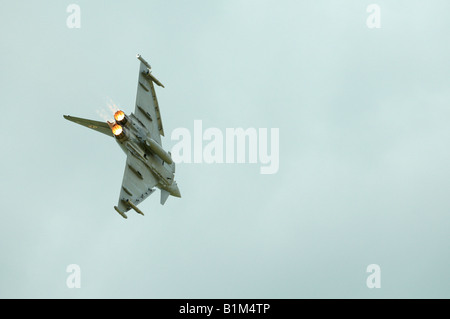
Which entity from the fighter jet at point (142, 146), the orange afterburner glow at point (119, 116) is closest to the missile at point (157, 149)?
the fighter jet at point (142, 146)

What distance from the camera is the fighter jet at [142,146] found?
77.4 m

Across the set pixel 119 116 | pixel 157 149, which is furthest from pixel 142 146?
pixel 119 116

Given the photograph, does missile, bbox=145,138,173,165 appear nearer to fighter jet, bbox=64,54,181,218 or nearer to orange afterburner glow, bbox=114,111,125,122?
fighter jet, bbox=64,54,181,218

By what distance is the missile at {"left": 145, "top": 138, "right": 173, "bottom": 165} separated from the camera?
79250 mm

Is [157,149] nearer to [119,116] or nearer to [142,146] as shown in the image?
[142,146]

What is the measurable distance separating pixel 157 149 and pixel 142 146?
1373mm

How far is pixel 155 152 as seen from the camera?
8012 centimetres

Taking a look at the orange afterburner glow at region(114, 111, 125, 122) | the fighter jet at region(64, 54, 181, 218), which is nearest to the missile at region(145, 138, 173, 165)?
the fighter jet at region(64, 54, 181, 218)

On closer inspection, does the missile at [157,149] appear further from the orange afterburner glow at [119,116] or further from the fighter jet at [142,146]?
the orange afterburner glow at [119,116]
